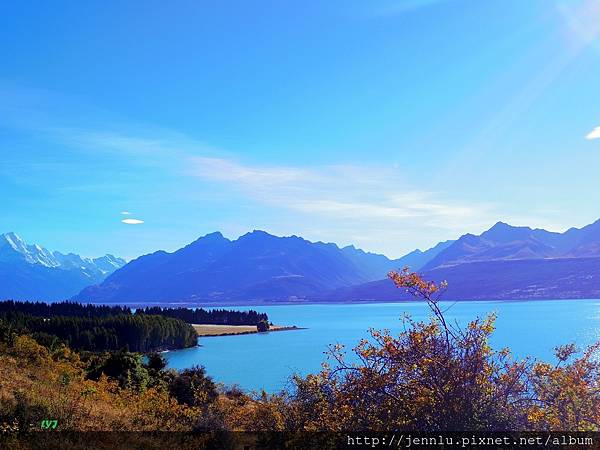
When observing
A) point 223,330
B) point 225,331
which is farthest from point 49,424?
point 223,330

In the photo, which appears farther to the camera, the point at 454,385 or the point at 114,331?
the point at 114,331

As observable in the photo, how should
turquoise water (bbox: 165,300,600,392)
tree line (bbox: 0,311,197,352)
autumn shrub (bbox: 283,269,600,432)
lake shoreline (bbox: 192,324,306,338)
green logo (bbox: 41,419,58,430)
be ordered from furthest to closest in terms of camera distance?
1. lake shoreline (bbox: 192,324,306,338)
2. tree line (bbox: 0,311,197,352)
3. turquoise water (bbox: 165,300,600,392)
4. green logo (bbox: 41,419,58,430)
5. autumn shrub (bbox: 283,269,600,432)

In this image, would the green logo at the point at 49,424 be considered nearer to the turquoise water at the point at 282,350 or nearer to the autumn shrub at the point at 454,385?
the autumn shrub at the point at 454,385

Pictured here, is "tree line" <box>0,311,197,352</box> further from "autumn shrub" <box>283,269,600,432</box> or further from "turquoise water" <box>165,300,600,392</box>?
"autumn shrub" <box>283,269,600,432</box>

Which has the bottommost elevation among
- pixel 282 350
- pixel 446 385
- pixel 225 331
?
pixel 225 331

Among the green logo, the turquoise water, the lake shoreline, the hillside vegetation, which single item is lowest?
the lake shoreline

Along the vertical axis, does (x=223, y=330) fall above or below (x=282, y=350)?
below

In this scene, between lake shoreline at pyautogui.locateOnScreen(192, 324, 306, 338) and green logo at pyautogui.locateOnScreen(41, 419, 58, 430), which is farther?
lake shoreline at pyautogui.locateOnScreen(192, 324, 306, 338)

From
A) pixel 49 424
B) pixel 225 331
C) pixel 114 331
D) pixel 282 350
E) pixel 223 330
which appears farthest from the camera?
pixel 223 330

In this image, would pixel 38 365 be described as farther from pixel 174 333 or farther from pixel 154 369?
pixel 174 333

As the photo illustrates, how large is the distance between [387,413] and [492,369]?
6.44ft

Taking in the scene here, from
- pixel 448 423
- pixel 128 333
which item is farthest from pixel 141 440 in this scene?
pixel 128 333

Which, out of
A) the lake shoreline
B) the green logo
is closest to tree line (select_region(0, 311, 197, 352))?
the lake shoreline

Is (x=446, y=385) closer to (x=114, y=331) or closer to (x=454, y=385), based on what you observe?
(x=454, y=385)
